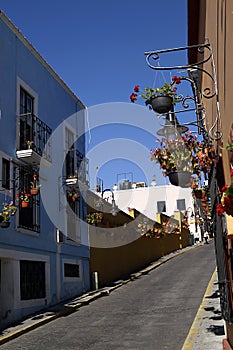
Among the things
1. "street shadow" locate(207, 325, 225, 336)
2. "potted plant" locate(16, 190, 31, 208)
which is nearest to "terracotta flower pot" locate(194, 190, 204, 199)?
"street shadow" locate(207, 325, 225, 336)

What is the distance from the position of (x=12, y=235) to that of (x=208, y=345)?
6775 millimetres

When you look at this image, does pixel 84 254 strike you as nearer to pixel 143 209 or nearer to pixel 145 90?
pixel 145 90

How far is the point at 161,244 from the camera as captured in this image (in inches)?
1287

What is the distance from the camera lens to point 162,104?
7.22 metres

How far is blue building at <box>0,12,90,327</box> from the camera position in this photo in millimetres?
13273

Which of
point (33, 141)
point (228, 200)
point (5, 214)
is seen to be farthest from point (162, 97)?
point (33, 141)

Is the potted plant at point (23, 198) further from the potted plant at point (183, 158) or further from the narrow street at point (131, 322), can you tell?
the potted plant at point (183, 158)

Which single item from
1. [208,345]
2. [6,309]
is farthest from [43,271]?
[208,345]

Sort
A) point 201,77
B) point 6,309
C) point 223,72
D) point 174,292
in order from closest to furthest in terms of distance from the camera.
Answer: point 223,72
point 201,77
point 6,309
point 174,292

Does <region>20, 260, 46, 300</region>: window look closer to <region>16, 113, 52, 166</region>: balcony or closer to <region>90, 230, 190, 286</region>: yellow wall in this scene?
<region>16, 113, 52, 166</region>: balcony

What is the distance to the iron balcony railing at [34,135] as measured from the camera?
47.4 ft

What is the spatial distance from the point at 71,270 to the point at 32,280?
3.30m

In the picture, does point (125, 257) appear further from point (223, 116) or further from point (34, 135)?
point (223, 116)

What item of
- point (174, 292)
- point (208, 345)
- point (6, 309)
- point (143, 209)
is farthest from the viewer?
point (143, 209)
